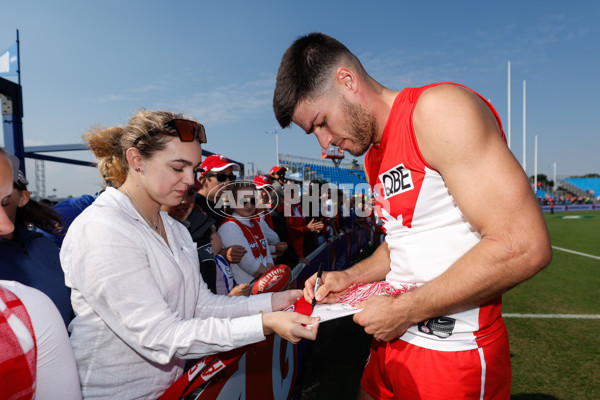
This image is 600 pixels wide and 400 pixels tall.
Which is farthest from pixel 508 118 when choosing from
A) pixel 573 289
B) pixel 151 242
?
pixel 151 242

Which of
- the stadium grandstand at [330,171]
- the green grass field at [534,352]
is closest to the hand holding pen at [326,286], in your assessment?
the green grass field at [534,352]

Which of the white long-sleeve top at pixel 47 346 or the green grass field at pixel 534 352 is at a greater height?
the white long-sleeve top at pixel 47 346

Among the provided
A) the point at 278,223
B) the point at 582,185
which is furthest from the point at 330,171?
the point at 582,185

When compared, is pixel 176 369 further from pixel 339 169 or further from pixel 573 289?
pixel 339 169

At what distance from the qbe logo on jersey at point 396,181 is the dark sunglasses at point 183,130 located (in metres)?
1.06

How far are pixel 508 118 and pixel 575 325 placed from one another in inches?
1538

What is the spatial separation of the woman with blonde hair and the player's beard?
0.87m

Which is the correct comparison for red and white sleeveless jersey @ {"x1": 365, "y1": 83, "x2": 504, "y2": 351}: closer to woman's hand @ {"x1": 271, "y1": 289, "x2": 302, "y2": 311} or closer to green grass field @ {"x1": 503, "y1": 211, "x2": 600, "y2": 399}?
woman's hand @ {"x1": 271, "y1": 289, "x2": 302, "y2": 311}

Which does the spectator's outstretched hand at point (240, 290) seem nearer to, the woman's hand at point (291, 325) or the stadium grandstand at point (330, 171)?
the woman's hand at point (291, 325)

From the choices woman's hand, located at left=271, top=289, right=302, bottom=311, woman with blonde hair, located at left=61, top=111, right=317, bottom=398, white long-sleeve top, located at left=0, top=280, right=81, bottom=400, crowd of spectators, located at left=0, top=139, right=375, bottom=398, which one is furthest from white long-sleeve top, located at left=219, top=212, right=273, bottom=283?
white long-sleeve top, located at left=0, top=280, right=81, bottom=400

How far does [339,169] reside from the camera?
135ft

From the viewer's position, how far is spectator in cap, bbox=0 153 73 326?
6.96 ft

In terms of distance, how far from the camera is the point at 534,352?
427 cm

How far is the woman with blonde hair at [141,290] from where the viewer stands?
140 centimetres
